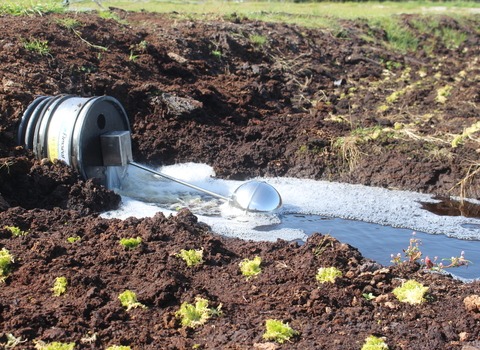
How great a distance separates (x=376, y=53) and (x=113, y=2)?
26.3 feet

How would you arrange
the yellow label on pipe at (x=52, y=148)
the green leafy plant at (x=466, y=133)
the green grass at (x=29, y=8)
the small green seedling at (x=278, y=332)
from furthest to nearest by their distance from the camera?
the green grass at (x=29, y=8) < the green leafy plant at (x=466, y=133) < the yellow label on pipe at (x=52, y=148) < the small green seedling at (x=278, y=332)

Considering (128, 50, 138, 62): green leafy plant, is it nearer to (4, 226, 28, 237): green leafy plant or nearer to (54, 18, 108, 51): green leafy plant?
(54, 18, 108, 51): green leafy plant

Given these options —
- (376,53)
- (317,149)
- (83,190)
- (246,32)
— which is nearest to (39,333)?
(83,190)

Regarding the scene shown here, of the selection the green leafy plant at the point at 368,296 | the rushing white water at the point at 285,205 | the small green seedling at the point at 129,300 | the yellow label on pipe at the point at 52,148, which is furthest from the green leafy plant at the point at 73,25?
the green leafy plant at the point at 368,296

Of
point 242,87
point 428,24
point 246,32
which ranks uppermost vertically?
point 428,24

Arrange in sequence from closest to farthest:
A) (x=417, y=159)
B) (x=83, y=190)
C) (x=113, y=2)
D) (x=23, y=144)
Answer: (x=83, y=190) < (x=23, y=144) < (x=417, y=159) < (x=113, y=2)

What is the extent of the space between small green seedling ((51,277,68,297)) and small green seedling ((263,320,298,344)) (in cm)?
141

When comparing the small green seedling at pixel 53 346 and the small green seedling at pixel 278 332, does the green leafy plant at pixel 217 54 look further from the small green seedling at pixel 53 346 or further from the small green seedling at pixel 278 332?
the small green seedling at pixel 53 346

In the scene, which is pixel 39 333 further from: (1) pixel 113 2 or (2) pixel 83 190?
(1) pixel 113 2

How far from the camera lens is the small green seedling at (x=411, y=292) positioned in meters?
3.12

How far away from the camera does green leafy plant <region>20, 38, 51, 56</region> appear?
282 inches

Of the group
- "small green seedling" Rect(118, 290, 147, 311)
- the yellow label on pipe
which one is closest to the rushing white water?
the yellow label on pipe

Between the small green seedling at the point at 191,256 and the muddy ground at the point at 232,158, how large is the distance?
0.26ft

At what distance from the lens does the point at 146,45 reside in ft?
28.1
